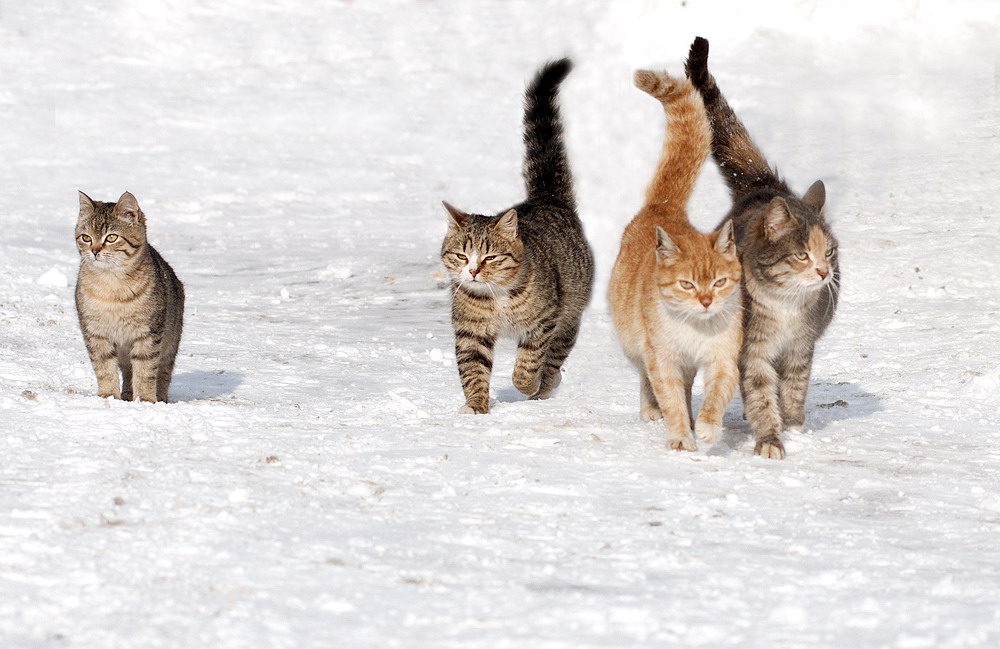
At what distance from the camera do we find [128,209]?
265 inches

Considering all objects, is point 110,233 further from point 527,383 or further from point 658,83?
point 658,83

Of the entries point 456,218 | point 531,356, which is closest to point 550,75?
point 456,218

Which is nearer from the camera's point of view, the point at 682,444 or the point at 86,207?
the point at 682,444

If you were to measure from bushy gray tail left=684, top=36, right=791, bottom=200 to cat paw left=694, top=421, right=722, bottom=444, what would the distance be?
1872 mm

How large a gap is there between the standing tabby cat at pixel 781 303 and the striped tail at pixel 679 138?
0.36 m

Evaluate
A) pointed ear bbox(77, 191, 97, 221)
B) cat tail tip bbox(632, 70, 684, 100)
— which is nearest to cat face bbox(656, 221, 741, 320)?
cat tail tip bbox(632, 70, 684, 100)

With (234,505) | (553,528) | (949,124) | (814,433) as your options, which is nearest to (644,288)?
(814,433)

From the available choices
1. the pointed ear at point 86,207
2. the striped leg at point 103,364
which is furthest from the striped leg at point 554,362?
the pointed ear at point 86,207

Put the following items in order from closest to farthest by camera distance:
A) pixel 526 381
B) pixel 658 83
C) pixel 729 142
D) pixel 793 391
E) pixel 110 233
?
pixel 793 391 → pixel 658 83 → pixel 110 233 → pixel 526 381 → pixel 729 142

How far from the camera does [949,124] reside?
13812mm

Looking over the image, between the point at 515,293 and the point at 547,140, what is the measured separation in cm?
145

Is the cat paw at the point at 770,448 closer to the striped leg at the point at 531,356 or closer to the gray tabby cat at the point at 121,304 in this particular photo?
the striped leg at the point at 531,356

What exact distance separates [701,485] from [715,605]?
1.34 metres

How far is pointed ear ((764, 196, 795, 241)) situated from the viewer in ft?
18.8
